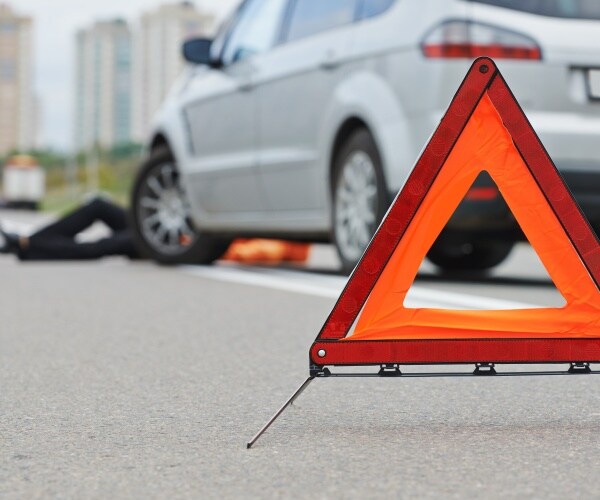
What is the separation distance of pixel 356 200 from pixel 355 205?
3 cm

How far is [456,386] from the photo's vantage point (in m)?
4.09

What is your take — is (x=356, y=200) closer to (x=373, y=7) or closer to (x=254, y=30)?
(x=373, y=7)

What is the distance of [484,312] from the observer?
3.29 meters

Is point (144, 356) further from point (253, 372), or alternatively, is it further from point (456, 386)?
point (456, 386)

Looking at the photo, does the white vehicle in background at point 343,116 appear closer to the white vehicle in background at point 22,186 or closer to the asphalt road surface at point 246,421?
the asphalt road surface at point 246,421

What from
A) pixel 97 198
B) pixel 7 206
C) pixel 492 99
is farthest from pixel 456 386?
pixel 7 206

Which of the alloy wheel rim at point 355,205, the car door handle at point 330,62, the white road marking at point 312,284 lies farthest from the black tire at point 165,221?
the car door handle at point 330,62

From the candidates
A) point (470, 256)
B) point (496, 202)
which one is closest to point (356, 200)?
point (496, 202)

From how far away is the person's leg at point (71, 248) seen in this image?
10305 mm

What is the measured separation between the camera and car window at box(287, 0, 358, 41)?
7809mm

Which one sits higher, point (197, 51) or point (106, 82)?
point (197, 51)

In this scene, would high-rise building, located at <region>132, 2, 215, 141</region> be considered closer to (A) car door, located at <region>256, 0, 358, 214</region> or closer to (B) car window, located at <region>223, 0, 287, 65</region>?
(B) car window, located at <region>223, 0, 287, 65</region>

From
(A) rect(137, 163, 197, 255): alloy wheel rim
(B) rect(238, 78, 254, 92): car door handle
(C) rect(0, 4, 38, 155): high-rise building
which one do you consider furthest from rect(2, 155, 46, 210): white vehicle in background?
(C) rect(0, 4, 38, 155): high-rise building

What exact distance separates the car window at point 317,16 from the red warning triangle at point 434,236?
4513mm
